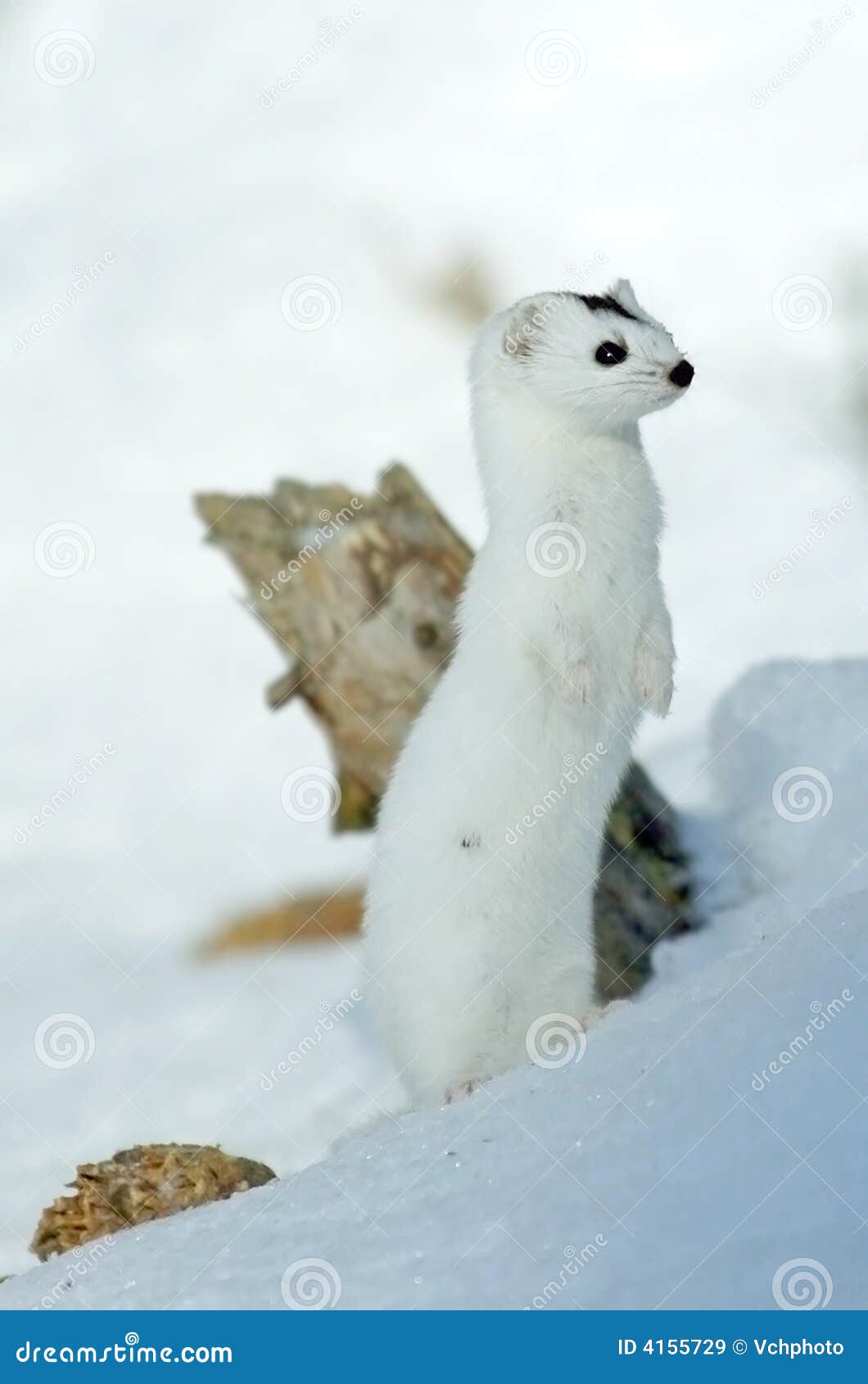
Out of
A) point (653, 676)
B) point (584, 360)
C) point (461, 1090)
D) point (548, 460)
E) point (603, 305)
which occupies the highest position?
point (603, 305)

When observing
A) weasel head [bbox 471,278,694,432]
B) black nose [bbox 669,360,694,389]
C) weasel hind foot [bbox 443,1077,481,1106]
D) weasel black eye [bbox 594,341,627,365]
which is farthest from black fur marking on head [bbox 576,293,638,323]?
weasel hind foot [bbox 443,1077,481,1106]

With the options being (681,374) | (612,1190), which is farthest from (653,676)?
(612,1190)

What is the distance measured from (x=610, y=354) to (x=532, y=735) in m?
1.11

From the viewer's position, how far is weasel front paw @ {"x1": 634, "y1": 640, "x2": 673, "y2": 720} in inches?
175

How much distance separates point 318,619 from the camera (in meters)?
7.12

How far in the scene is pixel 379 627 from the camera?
23.1 ft

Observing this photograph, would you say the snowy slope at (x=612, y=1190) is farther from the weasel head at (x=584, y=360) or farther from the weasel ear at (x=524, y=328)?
the weasel ear at (x=524, y=328)

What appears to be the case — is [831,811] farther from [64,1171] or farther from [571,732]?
[64,1171]

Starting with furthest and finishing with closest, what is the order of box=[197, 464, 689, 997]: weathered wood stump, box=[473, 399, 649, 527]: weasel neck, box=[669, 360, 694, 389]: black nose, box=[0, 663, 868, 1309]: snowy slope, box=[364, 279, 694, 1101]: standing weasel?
box=[197, 464, 689, 997]: weathered wood stump
box=[473, 399, 649, 527]: weasel neck
box=[669, 360, 694, 389]: black nose
box=[364, 279, 694, 1101]: standing weasel
box=[0, 663, 868, 1309]: snowy slope

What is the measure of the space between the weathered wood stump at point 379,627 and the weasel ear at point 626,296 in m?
2.09

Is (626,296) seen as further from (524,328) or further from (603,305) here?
(524,328)

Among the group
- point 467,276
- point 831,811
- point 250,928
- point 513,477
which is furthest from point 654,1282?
point 467,276

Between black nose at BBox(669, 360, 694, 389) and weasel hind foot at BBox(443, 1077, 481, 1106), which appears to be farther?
black nose at BBox(669, 360, 694, 389)

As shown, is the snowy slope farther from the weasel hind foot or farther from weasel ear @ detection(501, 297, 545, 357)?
weasel ear @ detection(501, 297, 545, 357)
